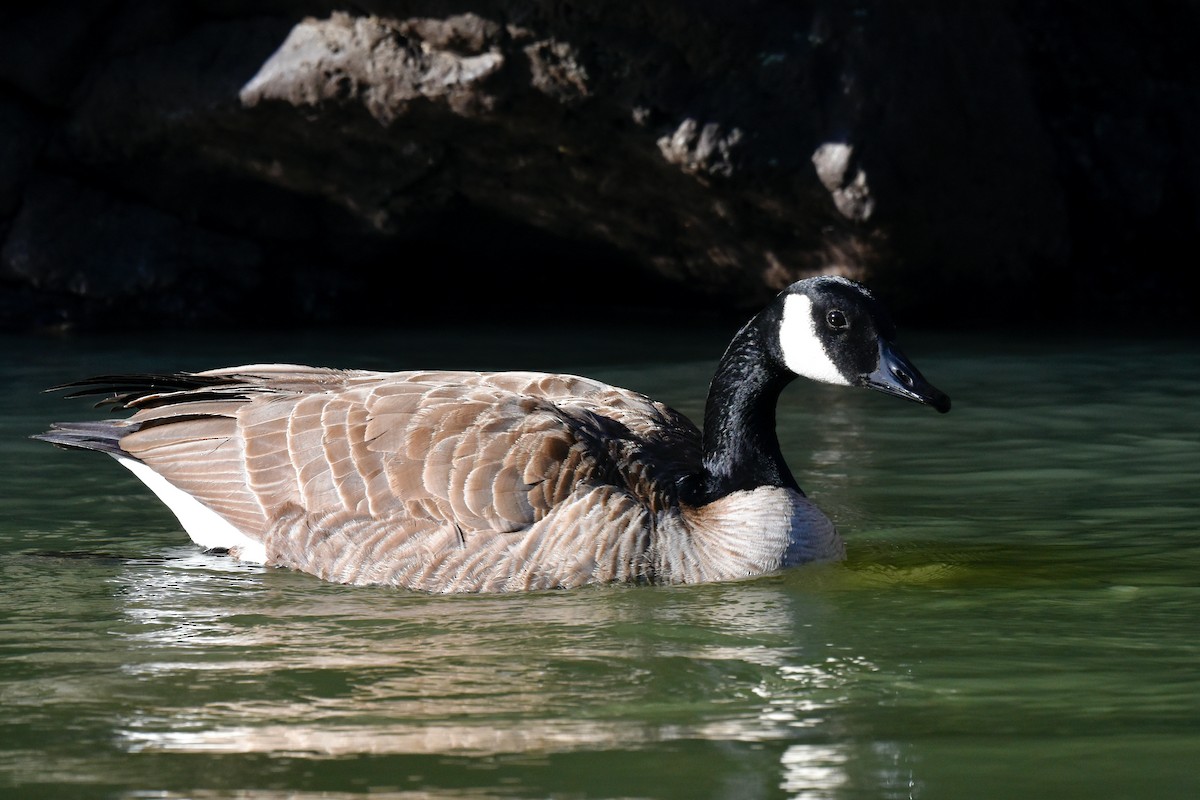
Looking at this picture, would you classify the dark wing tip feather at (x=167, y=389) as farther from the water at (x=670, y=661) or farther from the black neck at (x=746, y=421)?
the black neck at (x=746, y=421)

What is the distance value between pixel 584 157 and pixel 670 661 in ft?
30.8

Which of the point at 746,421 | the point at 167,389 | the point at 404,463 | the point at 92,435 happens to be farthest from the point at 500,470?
the point at 92,435

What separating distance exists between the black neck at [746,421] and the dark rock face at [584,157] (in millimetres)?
6664

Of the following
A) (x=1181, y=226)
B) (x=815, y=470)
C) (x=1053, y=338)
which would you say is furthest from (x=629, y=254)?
(x=815, y=470)

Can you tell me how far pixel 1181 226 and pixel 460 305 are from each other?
23.1 ft

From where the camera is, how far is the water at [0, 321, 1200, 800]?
4.58 meters

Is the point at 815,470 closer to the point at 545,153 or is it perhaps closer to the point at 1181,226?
the point at 545,153

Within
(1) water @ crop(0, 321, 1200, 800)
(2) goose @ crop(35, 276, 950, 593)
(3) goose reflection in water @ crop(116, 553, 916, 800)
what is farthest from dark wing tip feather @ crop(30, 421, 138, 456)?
(3) goose reflection in water @ crop(116, 553, 916, 800)

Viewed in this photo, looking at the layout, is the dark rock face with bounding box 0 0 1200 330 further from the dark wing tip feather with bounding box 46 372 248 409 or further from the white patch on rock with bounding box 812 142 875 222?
the dark wing tip feather with bounding box 46 372 248 409

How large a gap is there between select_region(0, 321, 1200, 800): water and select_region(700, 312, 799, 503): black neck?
0.47m

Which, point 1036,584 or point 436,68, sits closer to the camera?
point 1036,584

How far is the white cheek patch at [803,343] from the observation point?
23.2ft

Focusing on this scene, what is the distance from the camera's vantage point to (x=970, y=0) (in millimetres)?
14750

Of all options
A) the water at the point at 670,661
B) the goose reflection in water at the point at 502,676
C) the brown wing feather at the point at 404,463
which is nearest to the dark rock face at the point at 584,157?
the water at the point at 670,661
